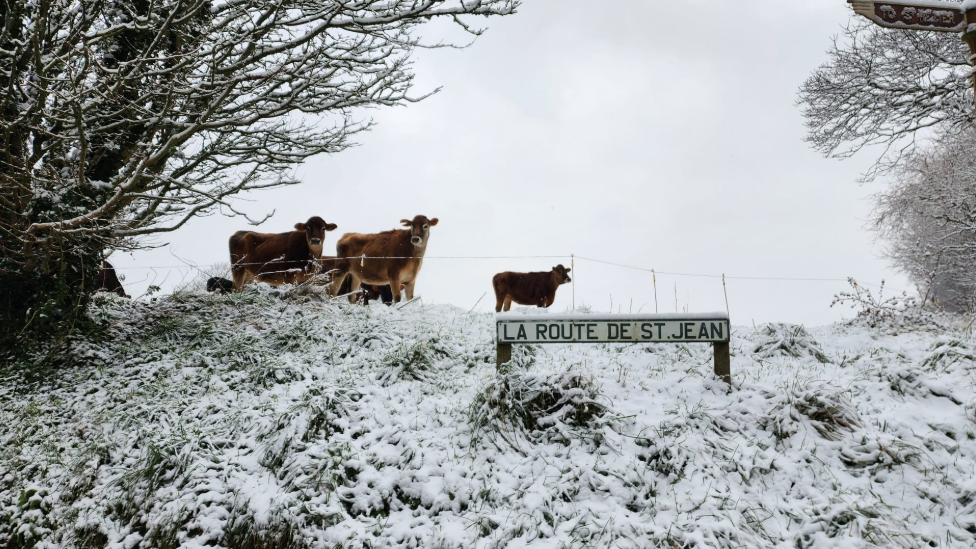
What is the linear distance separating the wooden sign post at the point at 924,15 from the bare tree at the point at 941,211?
5351 millimetres

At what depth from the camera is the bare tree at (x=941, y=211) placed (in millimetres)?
12633

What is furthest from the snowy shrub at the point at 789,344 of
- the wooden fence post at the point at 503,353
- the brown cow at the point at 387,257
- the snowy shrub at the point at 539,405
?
the brown cow at the point at 387,257

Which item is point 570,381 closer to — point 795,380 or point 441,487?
point 441,487

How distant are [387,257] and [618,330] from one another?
24.4 feet

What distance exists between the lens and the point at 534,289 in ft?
52.9

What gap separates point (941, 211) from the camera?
13672mm

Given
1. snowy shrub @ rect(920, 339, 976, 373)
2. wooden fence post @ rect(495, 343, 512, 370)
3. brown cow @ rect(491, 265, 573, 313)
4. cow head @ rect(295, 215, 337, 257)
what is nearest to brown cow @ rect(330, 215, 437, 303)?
cow head @ rect(295, 215, 337, 257)

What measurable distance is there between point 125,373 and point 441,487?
456 centimetres

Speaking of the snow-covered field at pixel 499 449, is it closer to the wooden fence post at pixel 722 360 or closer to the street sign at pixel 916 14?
the wooden fence post at pixel 722 360

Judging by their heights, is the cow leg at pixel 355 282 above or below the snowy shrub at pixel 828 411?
above

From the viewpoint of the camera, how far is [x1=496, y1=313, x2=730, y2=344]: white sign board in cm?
589

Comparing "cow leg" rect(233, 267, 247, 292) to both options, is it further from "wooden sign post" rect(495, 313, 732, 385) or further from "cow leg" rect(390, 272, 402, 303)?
"wooden sign post" rect(495, 313, 732, 385)

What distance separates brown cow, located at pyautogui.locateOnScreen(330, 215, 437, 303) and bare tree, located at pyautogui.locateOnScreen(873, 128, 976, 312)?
913cm

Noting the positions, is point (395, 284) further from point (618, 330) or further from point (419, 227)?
point (618, 330)
